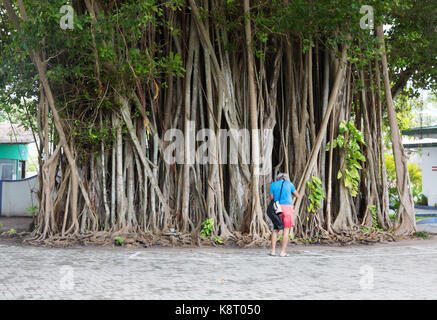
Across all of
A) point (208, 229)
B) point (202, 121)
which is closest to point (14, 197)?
point (202, 121)

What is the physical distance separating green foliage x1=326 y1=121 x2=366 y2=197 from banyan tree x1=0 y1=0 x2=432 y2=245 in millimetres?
26

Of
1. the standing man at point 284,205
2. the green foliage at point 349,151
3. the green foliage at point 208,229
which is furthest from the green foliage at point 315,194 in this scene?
the green foliage at point 208,229

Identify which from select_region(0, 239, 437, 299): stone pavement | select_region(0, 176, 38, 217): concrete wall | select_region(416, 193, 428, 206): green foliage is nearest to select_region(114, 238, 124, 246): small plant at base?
select_region(0, 239, 437, 299): stone pavement

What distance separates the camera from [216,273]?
6.68 metres

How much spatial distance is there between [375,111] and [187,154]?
4309mm

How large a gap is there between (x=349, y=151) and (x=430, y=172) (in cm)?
1224

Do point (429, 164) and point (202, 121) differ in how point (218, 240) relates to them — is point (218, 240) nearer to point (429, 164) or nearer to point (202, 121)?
point (202, 121)

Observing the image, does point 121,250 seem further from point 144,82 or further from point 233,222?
point 144,82

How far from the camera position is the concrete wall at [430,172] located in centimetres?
2119

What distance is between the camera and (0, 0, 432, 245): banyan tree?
31.7 feet

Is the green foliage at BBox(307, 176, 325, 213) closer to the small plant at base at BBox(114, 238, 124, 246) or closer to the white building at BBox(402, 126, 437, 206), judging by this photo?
the small plant at base at BBox(114, 238, 124, 246)

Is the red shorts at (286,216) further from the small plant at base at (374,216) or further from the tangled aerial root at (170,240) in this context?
the small plant at base at (374,216)

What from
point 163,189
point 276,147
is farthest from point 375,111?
point 163,189

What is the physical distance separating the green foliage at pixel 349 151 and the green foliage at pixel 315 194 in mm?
589
